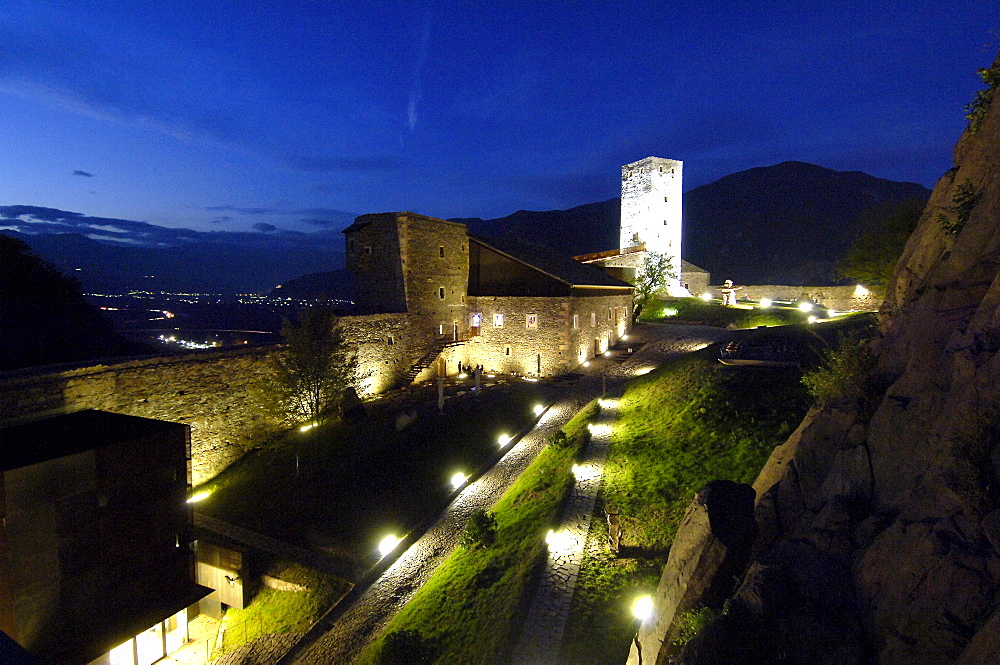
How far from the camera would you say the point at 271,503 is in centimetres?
1627

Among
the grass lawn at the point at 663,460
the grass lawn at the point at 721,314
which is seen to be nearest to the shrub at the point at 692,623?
the grass lawn at the point at 663,460

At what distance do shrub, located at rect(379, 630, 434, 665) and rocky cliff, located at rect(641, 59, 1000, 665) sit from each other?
498 cm

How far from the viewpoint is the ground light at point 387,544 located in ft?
43.4

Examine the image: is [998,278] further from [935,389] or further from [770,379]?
[770,379]

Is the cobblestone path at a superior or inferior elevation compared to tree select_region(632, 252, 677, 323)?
inferior

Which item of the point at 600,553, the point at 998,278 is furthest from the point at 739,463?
the point at 998,278

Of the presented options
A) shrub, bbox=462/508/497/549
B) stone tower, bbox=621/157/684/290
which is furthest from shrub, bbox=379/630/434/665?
stone tower, bbox=621/157/684/290

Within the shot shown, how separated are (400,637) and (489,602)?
2.09 m

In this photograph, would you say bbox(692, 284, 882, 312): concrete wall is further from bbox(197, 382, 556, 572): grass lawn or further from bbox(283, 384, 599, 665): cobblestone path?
bbox(197, 382, 556, 572): grass lawn

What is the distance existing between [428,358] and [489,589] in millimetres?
19258

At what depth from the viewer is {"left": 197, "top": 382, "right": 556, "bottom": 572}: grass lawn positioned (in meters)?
14.6

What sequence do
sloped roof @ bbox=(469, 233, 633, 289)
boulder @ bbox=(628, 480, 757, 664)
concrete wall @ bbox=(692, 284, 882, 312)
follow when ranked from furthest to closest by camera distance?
concrete wall @ bbox=(692, 284, 882, 312)
sloped roof @ bbox=(469, 233, 633, 289)
boulder @ bbox=(628, 480, 757, 664)

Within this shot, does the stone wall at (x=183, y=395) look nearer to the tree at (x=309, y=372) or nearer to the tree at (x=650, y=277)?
the tree at (x=309, y=372)

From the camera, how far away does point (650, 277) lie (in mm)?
42875
